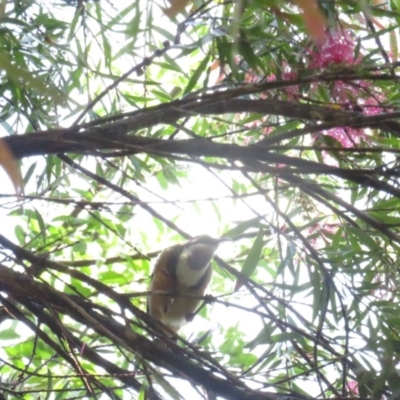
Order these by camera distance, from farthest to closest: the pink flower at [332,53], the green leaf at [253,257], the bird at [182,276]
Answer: the bird at [182,276], the green leaf at [253,257], the pink flower at [332,53]

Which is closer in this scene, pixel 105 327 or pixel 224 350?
pixel 105 327

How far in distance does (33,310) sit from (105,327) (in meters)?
0.15

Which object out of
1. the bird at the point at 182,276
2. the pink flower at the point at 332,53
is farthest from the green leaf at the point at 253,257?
the bird at the point at 182,276

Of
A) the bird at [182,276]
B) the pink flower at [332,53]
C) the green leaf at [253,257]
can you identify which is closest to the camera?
the pink flower at [332,53]

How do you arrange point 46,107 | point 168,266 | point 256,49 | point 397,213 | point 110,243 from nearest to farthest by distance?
point 256,49 < point 397,213 < point 46,107 < point 168,266 < point 110,243

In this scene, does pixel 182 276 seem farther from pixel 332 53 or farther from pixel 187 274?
pixel 332 53

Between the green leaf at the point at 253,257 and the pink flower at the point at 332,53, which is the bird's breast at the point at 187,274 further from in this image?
the pink flower at the point at 332,53

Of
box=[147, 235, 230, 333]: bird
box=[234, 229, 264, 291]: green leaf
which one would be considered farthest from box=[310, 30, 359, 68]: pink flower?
box=[147, 235, 230, 333]: bird

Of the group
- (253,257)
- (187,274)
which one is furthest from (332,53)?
(187,274)

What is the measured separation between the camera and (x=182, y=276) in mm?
2125

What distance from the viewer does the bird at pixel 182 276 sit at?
2098 mm

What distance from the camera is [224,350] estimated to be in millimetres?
Result: 1736

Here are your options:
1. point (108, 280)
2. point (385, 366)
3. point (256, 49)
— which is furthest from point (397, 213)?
point (108, 280)

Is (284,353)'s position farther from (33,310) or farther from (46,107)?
(46,107)
